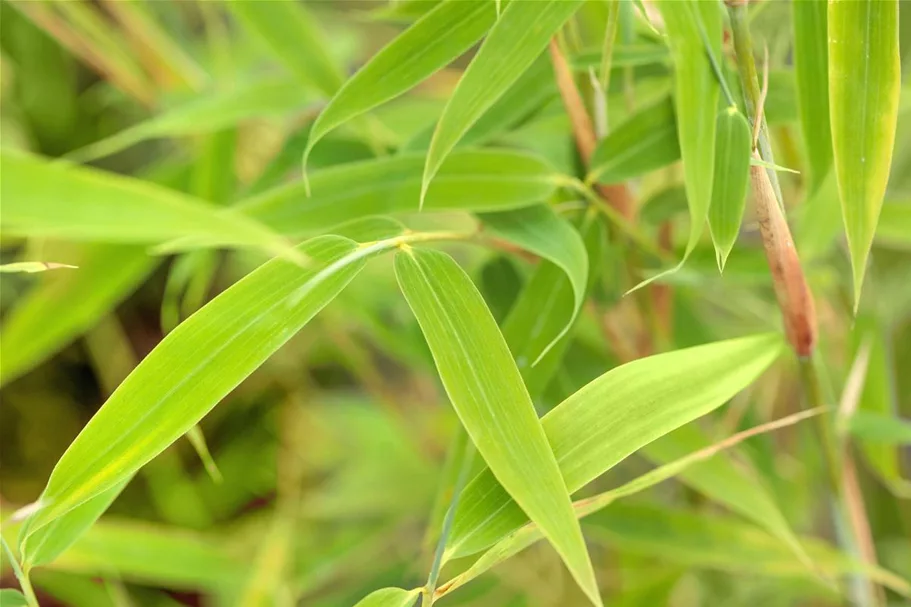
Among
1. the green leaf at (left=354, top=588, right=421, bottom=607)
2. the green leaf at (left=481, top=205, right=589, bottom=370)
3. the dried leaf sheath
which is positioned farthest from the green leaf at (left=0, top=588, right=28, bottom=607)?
the dried leaf sheath

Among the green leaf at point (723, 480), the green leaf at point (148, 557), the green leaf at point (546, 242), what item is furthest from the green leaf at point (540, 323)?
the green leaf at point (148, 557)

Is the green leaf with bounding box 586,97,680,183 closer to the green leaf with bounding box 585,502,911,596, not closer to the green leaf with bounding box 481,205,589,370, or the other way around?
the green leaf with bounding box 481,205,589,370

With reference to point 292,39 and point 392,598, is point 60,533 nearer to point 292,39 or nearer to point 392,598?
point 392,598

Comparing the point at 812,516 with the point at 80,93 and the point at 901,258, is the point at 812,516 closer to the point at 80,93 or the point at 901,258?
the point at 901,258

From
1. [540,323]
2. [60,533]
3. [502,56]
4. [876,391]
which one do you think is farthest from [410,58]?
[876,391]

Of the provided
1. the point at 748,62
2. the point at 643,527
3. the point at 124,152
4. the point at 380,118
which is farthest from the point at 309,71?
the point at 124,152

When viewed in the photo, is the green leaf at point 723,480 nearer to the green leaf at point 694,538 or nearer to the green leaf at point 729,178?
the green leaf at point 694,538
